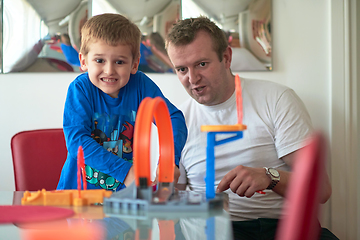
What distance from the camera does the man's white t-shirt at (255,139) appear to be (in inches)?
52.6

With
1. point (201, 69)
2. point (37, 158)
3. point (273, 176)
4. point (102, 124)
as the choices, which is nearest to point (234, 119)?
point (201, 69)

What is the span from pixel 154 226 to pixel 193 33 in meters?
1.01

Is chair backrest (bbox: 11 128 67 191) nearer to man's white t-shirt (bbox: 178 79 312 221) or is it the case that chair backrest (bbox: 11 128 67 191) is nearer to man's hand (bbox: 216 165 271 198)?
man's white t-shirt (bbox: 178 79 312 221)

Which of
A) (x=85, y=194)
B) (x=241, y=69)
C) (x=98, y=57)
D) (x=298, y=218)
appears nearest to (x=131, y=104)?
(x=98, y=57)

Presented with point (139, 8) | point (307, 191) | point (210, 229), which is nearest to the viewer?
point (307, 191)

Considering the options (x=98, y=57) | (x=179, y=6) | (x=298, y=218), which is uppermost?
(x=179, y=6)

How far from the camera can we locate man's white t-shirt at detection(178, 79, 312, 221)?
1.34 m

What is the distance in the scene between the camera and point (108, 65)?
1037mm

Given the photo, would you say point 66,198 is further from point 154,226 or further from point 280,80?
point 280,80

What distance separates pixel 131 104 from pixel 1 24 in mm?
1045

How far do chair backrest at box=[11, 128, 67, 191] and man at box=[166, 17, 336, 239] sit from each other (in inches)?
23.1

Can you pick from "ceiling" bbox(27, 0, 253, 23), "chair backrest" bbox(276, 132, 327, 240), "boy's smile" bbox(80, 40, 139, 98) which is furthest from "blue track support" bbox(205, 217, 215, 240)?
"ceiling" bbox(27, 0, 253, 23)

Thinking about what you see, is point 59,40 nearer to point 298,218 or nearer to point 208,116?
point 208,116

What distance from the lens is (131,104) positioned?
1130 mm
